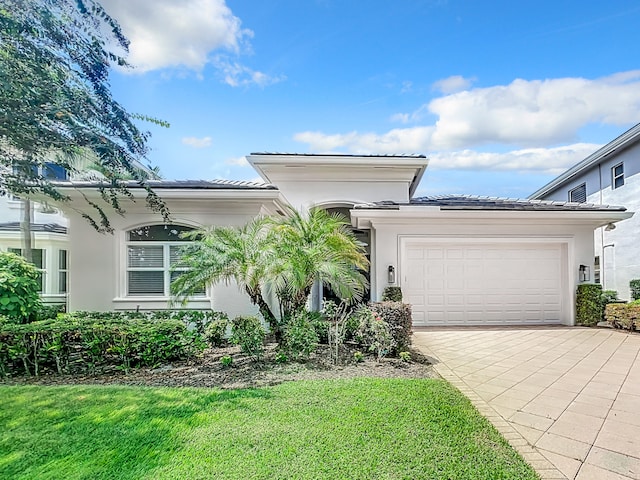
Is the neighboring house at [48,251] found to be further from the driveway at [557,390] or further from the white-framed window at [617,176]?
the white-framed window at [617,176]

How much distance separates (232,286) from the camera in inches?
382

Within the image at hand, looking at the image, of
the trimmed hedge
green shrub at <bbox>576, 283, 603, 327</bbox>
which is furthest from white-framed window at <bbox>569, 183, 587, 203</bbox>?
green shrub at <bbox>576, 283, 603, 327</bbox>

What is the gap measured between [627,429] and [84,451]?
6.30 m

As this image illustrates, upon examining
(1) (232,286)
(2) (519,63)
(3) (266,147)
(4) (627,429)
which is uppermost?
(2) (519,63)

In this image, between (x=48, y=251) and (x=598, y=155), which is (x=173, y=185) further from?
(x=598, y=155)

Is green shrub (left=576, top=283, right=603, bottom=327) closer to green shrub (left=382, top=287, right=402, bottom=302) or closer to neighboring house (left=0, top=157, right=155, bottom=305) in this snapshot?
green shrub (left=382, top=287, right=402, bottom=302)

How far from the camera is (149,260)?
9914 mm

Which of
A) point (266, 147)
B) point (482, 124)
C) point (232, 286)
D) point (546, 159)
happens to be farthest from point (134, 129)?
point (546, 159)

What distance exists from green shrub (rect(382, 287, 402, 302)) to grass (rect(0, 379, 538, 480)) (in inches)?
209

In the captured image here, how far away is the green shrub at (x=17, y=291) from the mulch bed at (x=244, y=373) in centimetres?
265

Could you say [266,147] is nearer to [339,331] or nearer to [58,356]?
[339,331]

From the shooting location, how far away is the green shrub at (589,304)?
11.1 metres

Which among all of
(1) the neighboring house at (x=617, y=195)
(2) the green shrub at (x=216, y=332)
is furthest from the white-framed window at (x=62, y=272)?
(1) the neighboring house at (x=617, y=195)

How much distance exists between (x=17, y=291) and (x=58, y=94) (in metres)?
5.33
